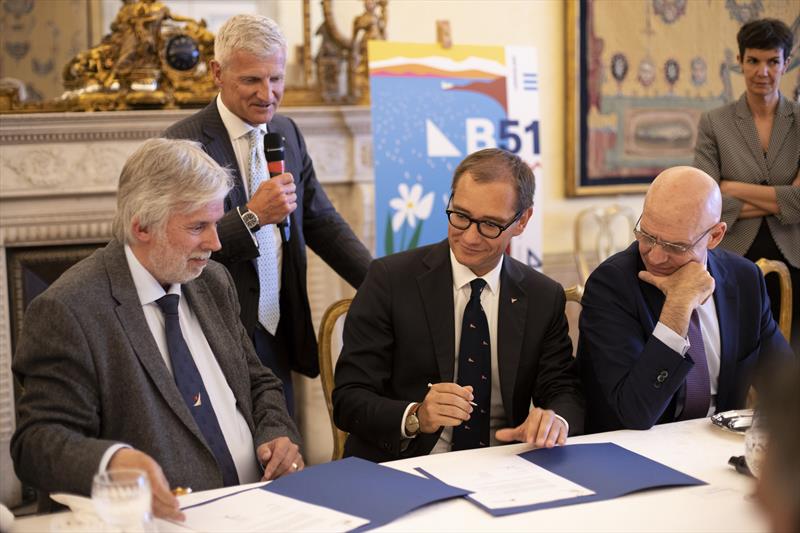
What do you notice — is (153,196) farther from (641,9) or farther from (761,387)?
(641,9)

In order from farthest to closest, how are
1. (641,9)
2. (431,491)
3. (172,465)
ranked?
1. (641,9)
2. (172,465)
3. (431,491)

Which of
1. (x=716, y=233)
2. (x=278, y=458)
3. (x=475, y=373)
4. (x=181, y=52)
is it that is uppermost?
(x=181, y=52)

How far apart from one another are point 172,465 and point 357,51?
325 centimetres

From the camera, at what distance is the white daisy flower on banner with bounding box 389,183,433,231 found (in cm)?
472

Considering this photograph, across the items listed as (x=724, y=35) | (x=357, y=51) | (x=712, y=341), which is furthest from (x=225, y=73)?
(x=724, y=35)

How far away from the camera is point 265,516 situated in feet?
5.97

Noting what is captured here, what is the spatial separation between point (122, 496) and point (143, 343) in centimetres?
55

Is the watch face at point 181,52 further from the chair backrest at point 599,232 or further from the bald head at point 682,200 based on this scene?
the bald head at point 682,200

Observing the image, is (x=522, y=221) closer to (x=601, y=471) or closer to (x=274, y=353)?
(x=601, y=471)

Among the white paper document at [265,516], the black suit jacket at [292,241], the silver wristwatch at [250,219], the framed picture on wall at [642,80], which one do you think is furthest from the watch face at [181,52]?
the white paper document at [265,516]

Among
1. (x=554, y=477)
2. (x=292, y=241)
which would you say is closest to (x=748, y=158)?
(x=292, y=241)

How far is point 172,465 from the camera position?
212 centimetres

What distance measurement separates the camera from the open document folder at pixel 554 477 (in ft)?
6.26

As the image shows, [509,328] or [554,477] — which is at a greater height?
[509,328]
